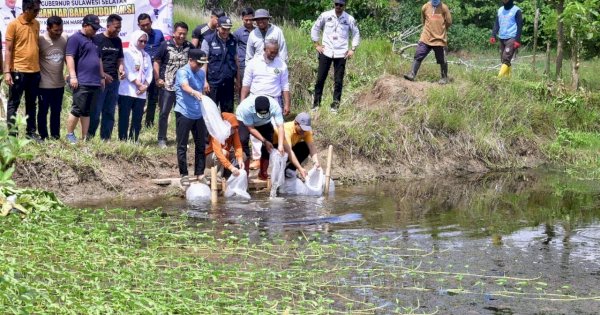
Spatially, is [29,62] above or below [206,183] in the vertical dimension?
above

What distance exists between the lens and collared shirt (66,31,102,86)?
562 inches

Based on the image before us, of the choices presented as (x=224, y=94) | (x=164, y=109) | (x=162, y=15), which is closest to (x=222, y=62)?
(x=224, y=94)

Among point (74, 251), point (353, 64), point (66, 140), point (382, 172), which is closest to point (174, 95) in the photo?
point (66, 140)

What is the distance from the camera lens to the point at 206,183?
1426cm

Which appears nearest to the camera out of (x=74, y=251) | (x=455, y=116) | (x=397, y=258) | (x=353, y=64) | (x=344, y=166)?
(x=74, y=251)

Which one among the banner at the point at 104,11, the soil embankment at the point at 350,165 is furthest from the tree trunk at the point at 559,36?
the banner at the point at 104,11

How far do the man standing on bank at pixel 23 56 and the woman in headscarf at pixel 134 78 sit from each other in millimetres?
1509

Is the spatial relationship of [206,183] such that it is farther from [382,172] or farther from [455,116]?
[455,116]

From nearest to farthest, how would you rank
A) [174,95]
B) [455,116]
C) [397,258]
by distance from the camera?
[397,258] < [174,95] < [455,116]

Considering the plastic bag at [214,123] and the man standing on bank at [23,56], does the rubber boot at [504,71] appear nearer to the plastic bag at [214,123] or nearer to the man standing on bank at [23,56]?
the plastic bag at [214,123]

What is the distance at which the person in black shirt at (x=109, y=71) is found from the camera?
48.5 ft

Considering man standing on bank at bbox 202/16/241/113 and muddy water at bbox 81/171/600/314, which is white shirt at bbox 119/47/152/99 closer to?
man standing on bank at bbox 202/16/241/113

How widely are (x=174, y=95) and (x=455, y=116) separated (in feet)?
16.4

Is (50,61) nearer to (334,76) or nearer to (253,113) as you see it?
(253,113)
